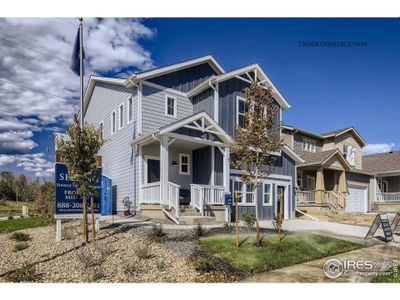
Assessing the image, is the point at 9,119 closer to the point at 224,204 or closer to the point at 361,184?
the point at 224,204

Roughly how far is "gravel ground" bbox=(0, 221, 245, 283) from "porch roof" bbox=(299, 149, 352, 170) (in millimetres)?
11914

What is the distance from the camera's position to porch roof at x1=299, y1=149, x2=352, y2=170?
19.3 meters

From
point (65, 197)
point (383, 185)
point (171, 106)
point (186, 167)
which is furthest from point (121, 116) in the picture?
point (383, 185)

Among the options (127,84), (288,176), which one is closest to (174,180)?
(127,84)

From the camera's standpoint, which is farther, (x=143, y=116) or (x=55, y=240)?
(x=143, y=116)

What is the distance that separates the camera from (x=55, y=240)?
9.55 metres

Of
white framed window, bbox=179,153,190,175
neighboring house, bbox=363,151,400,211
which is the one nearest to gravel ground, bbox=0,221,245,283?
white framed window, bbox=179,153,190,175

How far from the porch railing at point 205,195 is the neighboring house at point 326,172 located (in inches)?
256

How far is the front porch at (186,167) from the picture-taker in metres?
12.3

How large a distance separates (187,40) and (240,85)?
7097 millimetres
